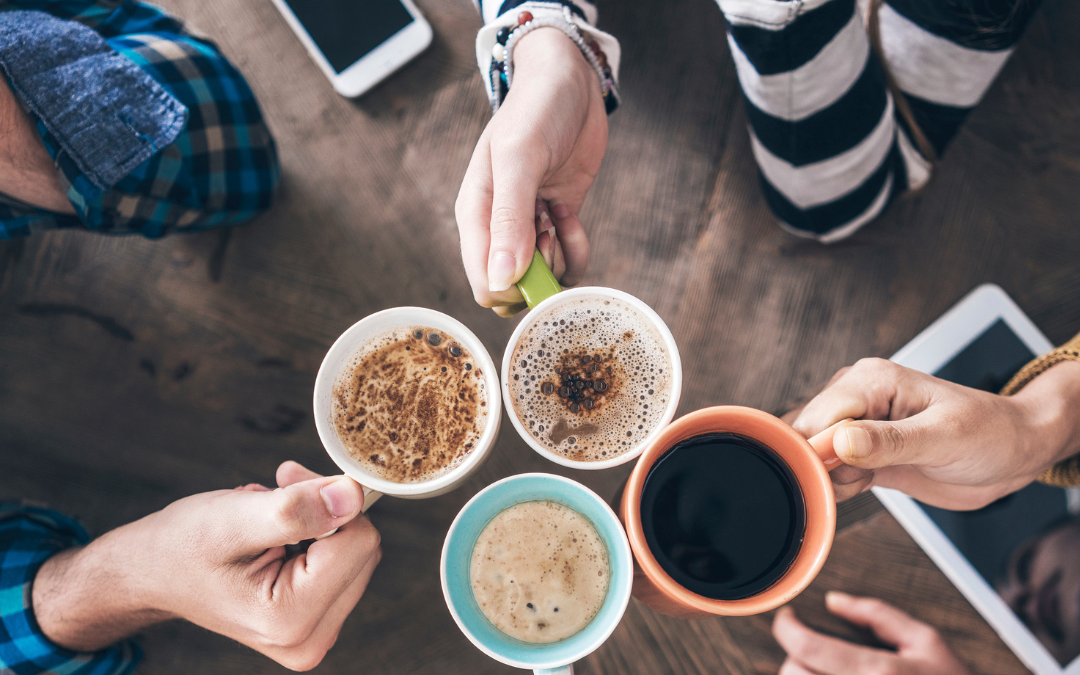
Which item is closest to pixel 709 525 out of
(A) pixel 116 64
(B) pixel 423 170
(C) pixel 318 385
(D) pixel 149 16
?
(C) pixel 318 385

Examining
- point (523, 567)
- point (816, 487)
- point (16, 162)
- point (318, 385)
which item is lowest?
point (523, 567)

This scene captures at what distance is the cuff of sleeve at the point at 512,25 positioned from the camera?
864 millimetres

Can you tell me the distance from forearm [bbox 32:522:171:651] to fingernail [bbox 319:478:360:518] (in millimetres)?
341

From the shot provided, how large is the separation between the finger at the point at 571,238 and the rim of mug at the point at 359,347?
271mm

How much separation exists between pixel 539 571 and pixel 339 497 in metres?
0.29

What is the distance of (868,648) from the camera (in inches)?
39.6

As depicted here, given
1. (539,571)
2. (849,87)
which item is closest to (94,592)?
(539,571)

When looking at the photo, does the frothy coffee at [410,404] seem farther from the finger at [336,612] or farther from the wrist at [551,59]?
the wrist at [551,59]

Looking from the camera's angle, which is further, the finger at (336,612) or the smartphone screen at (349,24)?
the smartphone screen at (349,24)

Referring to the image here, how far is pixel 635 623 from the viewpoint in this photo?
1.01m

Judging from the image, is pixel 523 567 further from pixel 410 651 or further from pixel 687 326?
pixel 687 326

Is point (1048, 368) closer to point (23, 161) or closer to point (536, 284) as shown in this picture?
point (536, 284)

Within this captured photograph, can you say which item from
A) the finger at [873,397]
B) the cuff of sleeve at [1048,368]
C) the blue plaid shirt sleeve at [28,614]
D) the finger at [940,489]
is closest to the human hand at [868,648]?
the finger at [940,489]

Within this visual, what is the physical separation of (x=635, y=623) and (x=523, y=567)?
0.37 meters
